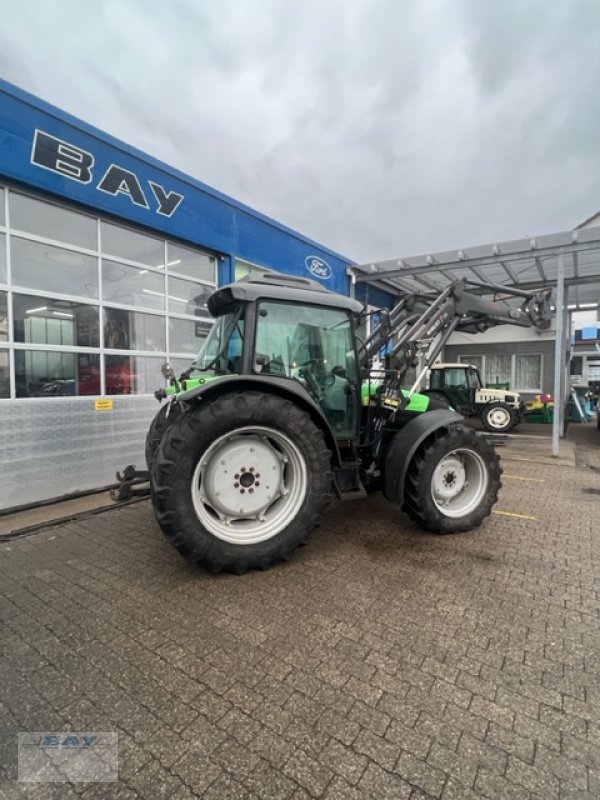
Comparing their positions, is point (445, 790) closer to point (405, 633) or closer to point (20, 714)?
point (405, 633)

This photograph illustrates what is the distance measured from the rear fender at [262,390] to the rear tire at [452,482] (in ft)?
2.91

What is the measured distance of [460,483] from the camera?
3.92 metres

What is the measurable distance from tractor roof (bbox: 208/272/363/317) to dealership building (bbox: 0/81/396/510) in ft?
8.87

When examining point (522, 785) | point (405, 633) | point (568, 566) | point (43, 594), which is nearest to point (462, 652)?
point (405, 633)

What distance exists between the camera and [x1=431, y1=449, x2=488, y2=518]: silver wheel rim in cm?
381

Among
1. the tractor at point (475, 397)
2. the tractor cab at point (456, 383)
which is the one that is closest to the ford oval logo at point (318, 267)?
the tractor at point (475, 397)

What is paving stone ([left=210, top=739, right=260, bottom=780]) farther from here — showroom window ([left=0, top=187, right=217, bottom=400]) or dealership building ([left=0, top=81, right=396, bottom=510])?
showroom window ([left=0, top=187, right=217, bottom=400])

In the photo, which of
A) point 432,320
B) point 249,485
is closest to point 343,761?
point 249,485

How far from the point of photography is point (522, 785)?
143 centimetres

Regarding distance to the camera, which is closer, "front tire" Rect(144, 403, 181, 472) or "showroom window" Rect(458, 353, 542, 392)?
"front tire" Rect(144, 403, 181, 472)

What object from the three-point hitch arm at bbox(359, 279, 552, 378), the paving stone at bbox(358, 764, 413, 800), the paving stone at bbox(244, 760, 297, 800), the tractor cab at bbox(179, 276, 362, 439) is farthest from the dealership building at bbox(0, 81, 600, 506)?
the paving stone at bbox(358, 764, 413, 800)

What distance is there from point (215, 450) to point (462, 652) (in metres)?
2.02

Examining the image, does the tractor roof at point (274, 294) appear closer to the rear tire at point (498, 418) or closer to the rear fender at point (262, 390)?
the rear fender at point (262, 390)

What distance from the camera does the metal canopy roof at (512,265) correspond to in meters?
7.71
